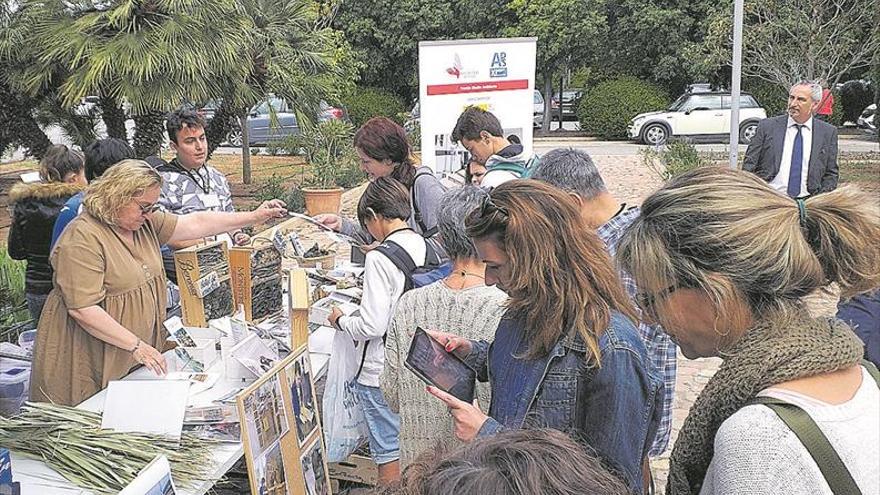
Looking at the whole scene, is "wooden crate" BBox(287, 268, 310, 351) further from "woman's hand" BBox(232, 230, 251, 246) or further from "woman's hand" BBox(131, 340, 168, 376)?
"woman's hand" BBox(232, 230, 251, 246)

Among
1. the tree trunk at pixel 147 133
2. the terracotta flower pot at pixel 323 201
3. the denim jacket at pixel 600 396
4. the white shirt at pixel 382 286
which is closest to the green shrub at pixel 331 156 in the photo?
the terracotta flower pot at pixel 323 201

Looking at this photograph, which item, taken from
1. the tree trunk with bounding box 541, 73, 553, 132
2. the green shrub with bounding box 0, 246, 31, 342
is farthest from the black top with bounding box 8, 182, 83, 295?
the tree trunk with bounding box 541, 73, 553, 132

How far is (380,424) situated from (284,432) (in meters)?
0.81

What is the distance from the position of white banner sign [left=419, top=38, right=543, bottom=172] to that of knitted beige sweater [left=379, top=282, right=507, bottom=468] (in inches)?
204

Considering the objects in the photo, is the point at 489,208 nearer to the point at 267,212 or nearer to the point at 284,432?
the point at 284,432

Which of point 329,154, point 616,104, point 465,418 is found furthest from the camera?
point 616,104

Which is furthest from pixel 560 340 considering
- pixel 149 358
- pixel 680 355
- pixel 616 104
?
pixel 616 104

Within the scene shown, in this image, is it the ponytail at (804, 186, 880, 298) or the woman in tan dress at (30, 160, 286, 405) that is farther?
the woman in tan dress at (30, 160, 286, 405)

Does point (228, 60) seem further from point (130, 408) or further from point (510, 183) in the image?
point (510, 183)

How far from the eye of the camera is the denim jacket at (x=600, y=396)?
5.38 feet

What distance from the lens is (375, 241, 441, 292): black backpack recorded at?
2.78 metres

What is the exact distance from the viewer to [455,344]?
2.06 metres

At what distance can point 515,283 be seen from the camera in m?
1.73

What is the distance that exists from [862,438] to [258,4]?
959 centimetres
